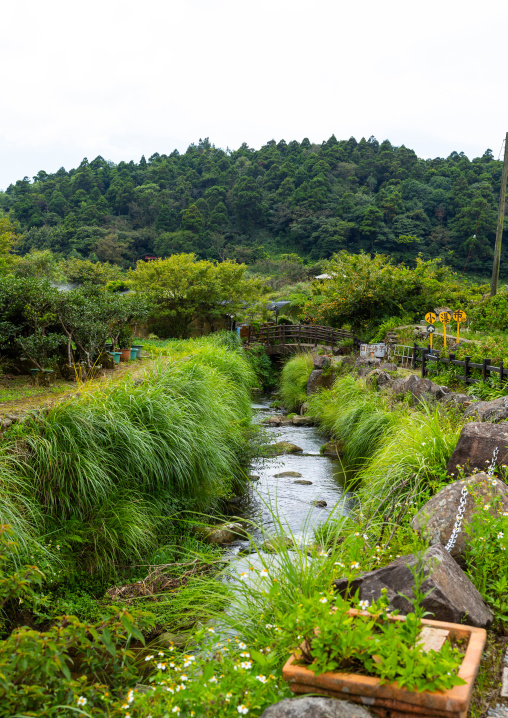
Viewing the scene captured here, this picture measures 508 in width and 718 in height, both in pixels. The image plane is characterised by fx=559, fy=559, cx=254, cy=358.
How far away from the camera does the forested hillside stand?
4144 cm

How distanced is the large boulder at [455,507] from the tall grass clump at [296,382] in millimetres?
11058

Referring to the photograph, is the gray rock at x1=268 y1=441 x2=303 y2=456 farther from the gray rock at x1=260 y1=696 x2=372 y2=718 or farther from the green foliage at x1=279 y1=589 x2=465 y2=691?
the gray rock at x1=260 y1=696 x2=372 y2=718

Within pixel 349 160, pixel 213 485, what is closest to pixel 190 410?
pixel 213 485

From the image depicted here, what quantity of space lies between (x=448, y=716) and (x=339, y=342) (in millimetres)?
17811

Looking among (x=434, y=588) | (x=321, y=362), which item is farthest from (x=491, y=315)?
(x=434, y=588)

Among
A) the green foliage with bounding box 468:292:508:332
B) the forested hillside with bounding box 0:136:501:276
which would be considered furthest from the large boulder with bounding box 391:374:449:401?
the forested hillside with bounding box 0:136:501:276

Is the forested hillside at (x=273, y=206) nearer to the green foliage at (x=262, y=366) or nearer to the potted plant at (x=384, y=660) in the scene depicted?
the green foliage at (x=262, y=366)

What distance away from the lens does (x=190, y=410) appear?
6738 millimetres

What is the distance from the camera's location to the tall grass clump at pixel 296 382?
49.1 ft

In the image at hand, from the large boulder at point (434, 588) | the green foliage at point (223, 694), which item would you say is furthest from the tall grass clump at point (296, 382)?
the green foliage at point (223, 694)

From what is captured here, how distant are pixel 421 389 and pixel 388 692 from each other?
7080mm

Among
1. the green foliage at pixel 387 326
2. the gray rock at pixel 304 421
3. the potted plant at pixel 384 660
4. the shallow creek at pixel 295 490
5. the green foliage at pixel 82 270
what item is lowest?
the gray rock at pixel 304 421

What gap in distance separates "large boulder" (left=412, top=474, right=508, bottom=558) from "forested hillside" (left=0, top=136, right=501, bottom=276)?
3815 centimetres

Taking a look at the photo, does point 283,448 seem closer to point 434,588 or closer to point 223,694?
point 434,588
